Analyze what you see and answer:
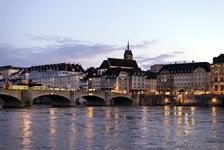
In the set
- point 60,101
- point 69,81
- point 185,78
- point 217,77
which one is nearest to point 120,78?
point 185,78

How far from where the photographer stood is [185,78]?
156m

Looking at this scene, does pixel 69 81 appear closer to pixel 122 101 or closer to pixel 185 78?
pixel 185 78

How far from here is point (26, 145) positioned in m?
29.0

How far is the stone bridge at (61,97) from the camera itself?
89.1 meters

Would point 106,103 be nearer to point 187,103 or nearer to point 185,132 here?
point 187,103

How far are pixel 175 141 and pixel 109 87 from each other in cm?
13855

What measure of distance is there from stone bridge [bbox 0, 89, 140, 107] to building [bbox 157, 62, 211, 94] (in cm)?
3243

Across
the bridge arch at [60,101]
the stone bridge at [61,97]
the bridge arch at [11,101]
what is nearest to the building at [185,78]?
the stone bridge at [61,97]

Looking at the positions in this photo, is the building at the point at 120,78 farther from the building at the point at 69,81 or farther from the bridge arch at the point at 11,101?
the bridge arch at the point at 11,101

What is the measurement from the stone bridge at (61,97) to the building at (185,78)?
106ft

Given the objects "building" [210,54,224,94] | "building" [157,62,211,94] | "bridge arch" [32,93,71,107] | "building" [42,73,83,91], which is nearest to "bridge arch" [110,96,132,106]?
"bridge arch" [32,93,71,107]

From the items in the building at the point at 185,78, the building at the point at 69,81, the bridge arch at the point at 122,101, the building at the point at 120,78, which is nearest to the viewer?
the bridge arch at the point at 122,101

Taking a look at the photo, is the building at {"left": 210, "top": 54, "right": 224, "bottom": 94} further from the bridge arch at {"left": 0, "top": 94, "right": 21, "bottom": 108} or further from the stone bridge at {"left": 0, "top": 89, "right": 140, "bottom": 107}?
the bridge arch at {"left": 0, "top": 94, "right": 21, "bottom": 108}

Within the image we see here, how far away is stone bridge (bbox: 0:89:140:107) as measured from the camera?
292 ft
